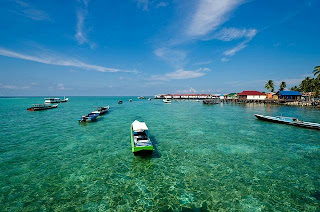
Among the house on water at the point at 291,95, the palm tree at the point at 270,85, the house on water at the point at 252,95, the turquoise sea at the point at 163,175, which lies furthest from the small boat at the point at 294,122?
the palm tree at the point at 270,85

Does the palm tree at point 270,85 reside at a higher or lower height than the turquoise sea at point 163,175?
higher

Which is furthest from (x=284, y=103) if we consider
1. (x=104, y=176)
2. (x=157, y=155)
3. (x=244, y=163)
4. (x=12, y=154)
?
(x=12, y=154)

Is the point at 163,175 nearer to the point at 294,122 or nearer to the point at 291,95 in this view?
the point at 294,122

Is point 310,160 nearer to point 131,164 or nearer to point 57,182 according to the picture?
point 131,164

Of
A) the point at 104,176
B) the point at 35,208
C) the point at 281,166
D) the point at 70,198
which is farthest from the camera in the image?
the point at 281,166

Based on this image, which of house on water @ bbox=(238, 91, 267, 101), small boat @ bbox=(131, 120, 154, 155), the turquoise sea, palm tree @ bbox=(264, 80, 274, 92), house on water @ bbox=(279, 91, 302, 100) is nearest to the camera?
the turquoise sea

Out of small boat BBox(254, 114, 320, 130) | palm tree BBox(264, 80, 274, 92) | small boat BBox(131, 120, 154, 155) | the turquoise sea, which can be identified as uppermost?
palm tree BBox(264, 80, 274, 92)

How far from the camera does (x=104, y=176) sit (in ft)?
40.6

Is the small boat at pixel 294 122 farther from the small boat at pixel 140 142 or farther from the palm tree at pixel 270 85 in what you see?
the palm tree at pixel 270 85

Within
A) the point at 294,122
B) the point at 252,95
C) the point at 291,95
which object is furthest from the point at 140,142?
the point at 291,95

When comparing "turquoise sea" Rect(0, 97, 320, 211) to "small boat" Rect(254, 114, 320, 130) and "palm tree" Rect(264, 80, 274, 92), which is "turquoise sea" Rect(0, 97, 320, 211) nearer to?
"small boat" Rect(254, 114, 320, 130)

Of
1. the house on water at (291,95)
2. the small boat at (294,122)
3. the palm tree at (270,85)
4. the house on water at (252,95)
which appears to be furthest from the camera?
the palm tree at (270,85)

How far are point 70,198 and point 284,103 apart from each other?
325 feet

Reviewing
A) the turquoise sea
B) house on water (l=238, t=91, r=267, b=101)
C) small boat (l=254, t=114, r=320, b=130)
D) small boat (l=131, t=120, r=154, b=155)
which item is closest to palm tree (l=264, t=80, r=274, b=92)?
house on water (l=238, t=91, r=267, b=101)
